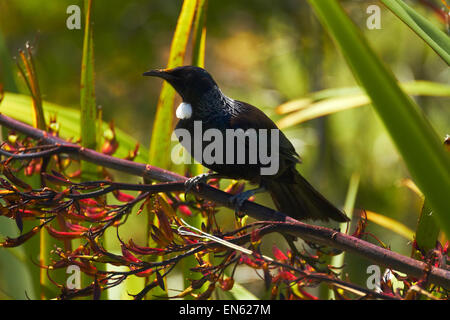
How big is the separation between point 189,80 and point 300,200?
31 centimetres

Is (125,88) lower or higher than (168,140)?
higher

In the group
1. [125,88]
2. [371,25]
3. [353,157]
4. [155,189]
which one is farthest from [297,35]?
[155,189]

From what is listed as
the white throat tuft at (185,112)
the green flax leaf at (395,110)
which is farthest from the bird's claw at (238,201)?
the green flax leaf at (395,110)

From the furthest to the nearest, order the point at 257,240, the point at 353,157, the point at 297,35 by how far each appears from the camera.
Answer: the point at 297,35
the point at 353,157
the point at 257,240

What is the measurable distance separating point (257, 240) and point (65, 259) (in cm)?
27

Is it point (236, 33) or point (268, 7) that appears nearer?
point (268, 7)

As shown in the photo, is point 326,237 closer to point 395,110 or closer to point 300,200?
point 395,110

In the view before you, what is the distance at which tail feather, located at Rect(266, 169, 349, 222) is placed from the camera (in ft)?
3.26

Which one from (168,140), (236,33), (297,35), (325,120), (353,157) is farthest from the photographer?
(236,33)

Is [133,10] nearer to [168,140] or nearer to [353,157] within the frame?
[353,157]

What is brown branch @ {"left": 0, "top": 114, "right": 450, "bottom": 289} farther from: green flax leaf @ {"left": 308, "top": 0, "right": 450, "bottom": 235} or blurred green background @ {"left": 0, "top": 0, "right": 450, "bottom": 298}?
blurred green background @ {"left": 0, "top": 0, "right": 450, "bottom": 298}

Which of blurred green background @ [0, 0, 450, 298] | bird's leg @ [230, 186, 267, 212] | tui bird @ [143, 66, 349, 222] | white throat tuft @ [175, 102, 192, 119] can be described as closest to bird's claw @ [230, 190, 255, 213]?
bird's leg @ [230, 186, 267, 212]
